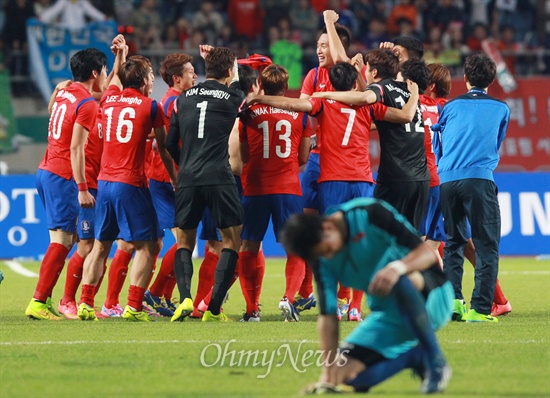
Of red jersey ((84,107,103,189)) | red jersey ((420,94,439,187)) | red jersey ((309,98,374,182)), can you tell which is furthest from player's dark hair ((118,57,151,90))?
red jersey ((420,94,439,187))

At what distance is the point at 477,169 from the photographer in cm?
1024

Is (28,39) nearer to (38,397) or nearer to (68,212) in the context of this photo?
(68,212)

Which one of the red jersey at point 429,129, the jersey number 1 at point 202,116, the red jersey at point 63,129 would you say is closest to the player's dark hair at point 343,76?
the jersey number 1 at point 202,116

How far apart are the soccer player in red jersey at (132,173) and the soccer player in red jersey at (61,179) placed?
28 centimetres

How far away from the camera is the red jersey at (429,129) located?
452 inches

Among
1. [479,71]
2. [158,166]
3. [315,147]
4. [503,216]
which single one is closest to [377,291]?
[479,71]

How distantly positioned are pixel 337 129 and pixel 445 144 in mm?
1017

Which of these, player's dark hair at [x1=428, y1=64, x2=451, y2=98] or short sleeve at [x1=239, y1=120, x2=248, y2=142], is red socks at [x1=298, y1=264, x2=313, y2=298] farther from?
player's dark hair at [x1=428, y1=64, x2=451, y2=98]

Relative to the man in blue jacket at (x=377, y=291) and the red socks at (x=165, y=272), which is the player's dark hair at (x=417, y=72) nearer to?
the red socks at (x=165, y=272)

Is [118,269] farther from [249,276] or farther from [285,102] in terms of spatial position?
[285,102]

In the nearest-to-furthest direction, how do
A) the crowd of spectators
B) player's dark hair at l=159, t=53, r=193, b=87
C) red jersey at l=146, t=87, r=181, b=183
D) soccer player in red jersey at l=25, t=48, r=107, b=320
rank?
soccer player in red jersey at l=25, t=48, r=107, b=320 < player's dark hair at l=159, t=53, r=193, b=87 < red jersey at l=146, t=87, r=181, b=183 < the crowd of spectators

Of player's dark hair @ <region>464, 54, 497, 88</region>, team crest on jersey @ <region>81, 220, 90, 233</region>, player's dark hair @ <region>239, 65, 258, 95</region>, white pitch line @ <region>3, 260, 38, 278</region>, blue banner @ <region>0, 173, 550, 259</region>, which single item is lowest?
white pitch line @ <region>3, 260, 38, 278</region>

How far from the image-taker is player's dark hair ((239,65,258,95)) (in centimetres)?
1105

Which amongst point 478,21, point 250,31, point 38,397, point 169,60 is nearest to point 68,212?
point 169,60
